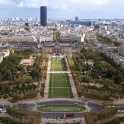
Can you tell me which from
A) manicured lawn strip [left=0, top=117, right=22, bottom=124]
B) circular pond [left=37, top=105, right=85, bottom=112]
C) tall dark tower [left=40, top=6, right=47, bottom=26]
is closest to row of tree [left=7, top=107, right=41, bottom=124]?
manicured lawn strip [left=0, top=117, right=22, bottom=124]

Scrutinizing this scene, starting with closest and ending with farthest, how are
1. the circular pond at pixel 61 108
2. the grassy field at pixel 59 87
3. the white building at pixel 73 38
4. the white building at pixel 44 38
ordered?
1. the circular pond at pixel 61 108
2. the grassy field at pixel 59 87
3. the white building at pixel 73 38
4. the white building at pixel 44 38

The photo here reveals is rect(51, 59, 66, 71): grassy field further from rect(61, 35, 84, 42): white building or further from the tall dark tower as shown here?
the tall dark tower

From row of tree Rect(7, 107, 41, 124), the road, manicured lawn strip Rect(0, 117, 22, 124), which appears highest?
row of tree Rect(7, 107, 41, 124)

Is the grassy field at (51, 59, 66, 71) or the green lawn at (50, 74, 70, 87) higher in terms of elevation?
the green lawn at (50, 74, 70, 87)

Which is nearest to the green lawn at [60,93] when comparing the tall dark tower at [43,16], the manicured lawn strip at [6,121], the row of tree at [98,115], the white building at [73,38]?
the row of tree at [98,115]

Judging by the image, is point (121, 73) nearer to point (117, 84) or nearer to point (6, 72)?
point (117, 84)

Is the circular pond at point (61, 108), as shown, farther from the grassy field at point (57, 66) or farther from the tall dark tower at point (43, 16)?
the tall dark tower at point (43, 16)

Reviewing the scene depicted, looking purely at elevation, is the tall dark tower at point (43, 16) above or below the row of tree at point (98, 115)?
above

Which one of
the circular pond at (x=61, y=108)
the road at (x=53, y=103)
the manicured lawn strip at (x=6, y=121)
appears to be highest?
the manicured lawn strip at (x=6, y=121)
